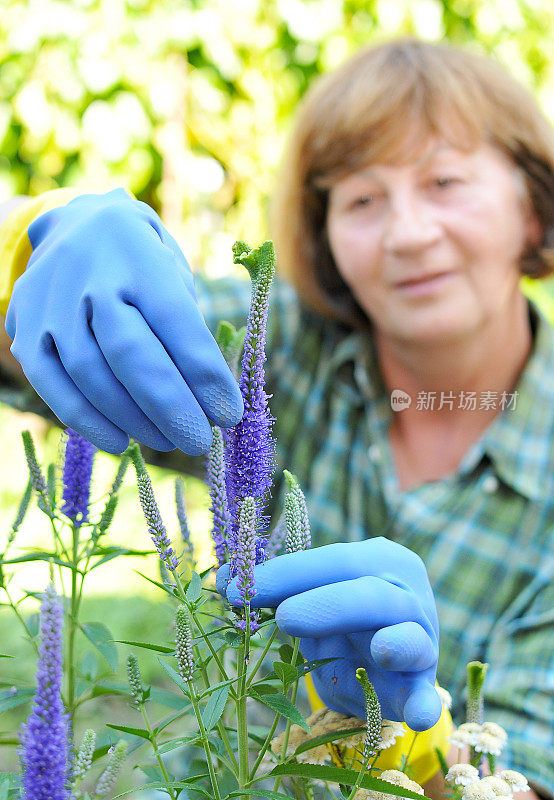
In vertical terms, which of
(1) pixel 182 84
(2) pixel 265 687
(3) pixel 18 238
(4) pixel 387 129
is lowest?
(2) pixel 265 687

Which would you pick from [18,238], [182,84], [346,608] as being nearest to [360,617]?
[346,608]

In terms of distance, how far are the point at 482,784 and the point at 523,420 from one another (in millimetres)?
854

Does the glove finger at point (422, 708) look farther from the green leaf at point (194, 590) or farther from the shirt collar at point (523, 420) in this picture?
the shirt collar at point (523, 420)

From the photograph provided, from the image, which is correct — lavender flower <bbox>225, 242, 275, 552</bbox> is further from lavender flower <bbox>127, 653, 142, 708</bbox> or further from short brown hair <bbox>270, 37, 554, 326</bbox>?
short brown hair <bbox>270, 37, 554, 326</bbox>

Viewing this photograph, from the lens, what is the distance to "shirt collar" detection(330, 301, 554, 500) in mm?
1190

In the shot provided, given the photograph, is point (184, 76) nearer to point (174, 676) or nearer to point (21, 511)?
point (21, 511)

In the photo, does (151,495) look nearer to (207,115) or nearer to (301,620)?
(301,620)

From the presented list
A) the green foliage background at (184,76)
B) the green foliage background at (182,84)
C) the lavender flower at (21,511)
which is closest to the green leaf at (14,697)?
the lavender flower at (21,511)

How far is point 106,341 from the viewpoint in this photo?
55 centimetres

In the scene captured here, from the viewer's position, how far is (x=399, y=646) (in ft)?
1.46

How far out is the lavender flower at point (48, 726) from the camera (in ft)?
1.19

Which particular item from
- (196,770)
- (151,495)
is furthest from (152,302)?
(196,770)

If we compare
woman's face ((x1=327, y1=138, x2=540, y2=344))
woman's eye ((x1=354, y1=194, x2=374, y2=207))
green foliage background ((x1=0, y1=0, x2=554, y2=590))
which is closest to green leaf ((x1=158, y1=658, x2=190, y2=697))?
woman's face ((x1=327, y1=138, x2=540, y2=344))

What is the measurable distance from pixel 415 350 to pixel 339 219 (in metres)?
0.25
